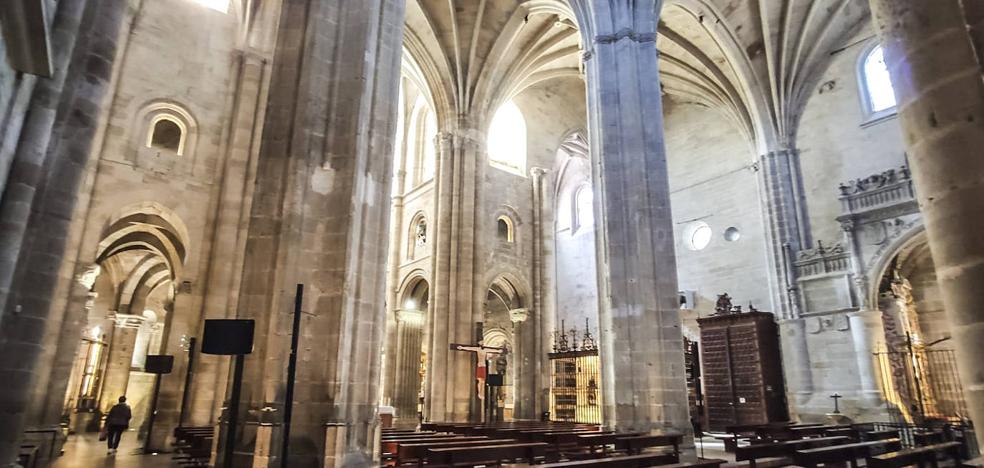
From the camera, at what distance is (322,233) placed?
7.52m

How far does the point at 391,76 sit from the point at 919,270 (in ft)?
56.1

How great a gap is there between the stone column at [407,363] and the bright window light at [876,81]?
1836cm

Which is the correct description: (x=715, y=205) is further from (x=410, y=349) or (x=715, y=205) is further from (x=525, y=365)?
(x=410, y=349)

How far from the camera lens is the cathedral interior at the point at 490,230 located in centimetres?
A: 523

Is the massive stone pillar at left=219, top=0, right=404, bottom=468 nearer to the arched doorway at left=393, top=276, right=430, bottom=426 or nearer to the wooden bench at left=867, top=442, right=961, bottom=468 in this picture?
the wooden bench at left=867, top=442, right=961, bottom=468

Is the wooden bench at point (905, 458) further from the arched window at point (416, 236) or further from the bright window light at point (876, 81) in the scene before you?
the arched window at point (416, 236)

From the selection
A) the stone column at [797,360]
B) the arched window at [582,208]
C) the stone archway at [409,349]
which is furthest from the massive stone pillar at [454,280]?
the stone column at [797,360]

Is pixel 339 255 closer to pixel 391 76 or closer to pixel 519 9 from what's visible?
pixel 391 76

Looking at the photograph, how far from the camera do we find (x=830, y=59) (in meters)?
19.2

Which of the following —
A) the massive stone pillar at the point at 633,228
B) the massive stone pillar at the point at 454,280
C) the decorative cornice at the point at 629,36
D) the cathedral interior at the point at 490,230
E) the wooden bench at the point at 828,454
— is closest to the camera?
the cathedral interior at the point at 490,230

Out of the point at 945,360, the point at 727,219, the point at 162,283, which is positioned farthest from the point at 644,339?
the point at 162,283

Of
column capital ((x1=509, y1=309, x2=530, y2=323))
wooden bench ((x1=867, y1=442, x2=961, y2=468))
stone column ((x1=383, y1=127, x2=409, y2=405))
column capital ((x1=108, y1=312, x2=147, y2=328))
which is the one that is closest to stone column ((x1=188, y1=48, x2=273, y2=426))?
stone column ((x1=383, y1=127, x2=409, y2=405))

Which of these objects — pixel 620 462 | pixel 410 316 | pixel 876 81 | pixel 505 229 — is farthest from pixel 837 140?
pixel 620 462

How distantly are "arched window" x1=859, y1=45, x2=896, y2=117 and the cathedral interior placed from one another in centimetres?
9
